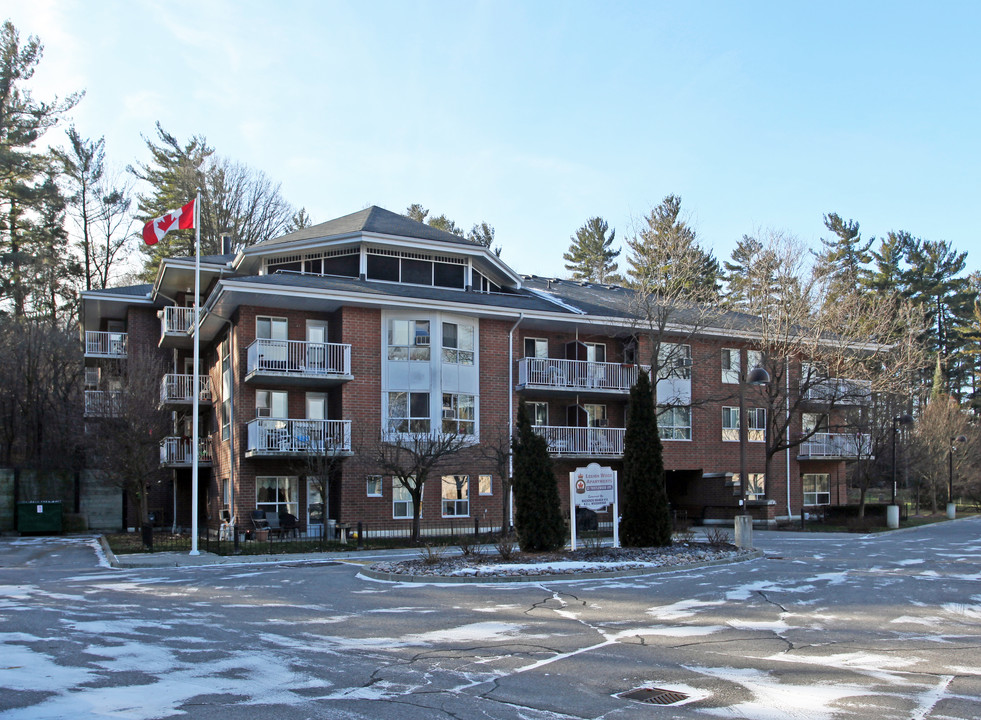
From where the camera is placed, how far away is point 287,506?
30.5 m

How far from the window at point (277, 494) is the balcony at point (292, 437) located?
59.8 inches

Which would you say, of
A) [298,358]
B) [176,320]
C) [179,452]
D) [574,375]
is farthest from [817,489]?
[176,320]

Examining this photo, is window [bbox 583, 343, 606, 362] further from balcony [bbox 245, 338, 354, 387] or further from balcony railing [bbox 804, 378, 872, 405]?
balcony [bbox 245, 338, 354, 387]

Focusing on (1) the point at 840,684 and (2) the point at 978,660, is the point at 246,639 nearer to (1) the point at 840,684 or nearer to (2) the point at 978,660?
(1) the point at 840,684

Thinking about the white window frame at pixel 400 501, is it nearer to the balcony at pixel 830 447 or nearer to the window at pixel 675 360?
the window at pixel 675 360

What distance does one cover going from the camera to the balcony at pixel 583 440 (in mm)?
33750

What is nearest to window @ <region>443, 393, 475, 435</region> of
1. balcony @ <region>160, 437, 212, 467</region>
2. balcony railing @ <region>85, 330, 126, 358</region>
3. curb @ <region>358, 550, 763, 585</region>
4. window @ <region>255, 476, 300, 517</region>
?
window @ <region>255, 476, 300, 517</region>

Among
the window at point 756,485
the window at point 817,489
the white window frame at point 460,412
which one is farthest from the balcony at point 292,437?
the window at point 817,489

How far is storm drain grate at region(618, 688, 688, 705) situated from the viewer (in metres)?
7.43

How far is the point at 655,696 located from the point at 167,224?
67.8ft

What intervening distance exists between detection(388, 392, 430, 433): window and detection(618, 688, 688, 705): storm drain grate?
2296cm

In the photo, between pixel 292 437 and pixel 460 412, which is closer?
pixel 292 437

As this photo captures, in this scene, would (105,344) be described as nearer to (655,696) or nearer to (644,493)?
(644,493)

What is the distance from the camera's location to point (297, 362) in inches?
1161
